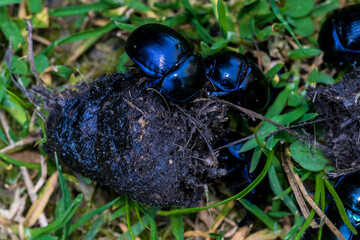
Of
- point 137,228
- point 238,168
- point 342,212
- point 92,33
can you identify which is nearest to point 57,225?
point 137,228

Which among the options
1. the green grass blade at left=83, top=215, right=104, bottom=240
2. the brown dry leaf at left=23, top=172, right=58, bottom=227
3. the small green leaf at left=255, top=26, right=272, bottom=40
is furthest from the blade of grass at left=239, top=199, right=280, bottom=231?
the brown dry leaf at left=23, top=172, right=58, bottom=227

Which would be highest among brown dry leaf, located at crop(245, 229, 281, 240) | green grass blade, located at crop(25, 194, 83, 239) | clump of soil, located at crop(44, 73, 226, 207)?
clump of soil, located at crop(44, 73, 226, 207)

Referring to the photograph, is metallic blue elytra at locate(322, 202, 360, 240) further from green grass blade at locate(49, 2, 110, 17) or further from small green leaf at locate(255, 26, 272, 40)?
green grass blade at locate(49, 2, 110, 17)

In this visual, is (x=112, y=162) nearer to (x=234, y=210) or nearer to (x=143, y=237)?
(x=143, y=237)

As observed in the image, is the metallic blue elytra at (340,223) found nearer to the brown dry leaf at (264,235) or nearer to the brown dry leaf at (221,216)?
the brown dry leaf at (264,235)

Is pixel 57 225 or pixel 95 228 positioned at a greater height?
pixel 57 225

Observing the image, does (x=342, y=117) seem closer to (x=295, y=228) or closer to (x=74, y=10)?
(x=295, y=228)
